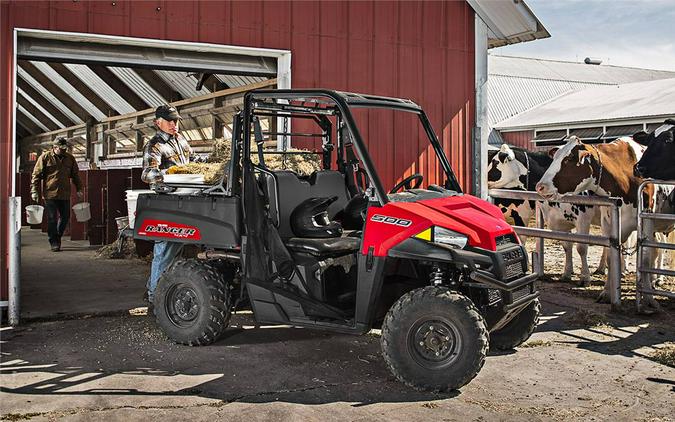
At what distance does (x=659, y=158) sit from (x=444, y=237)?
4299mm

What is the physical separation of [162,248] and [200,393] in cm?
261

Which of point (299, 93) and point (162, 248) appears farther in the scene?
point (162, 248)

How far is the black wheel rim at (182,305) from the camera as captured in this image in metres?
6.27

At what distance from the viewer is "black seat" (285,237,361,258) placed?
18.9ft

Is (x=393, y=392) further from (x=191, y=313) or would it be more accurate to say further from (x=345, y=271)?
(x=191, y=313)

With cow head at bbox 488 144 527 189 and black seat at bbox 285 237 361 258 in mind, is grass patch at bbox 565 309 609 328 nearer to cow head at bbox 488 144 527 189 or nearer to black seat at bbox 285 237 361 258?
black seat at bbox 285 237 361 258

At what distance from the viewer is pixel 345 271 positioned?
6008mm

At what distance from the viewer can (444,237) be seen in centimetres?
526

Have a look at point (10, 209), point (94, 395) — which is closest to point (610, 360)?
point (94, 395)

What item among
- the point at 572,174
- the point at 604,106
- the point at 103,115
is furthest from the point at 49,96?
the point at 604,106

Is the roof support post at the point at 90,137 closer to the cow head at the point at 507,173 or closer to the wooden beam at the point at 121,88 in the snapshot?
the wooden beam at the point at 121,88

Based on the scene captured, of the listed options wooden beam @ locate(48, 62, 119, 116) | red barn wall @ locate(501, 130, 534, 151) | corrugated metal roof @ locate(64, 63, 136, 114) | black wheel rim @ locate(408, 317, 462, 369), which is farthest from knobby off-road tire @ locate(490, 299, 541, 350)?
red barn wall @ locate(501, 130, 534, 151)

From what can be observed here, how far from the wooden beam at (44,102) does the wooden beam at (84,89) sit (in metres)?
2.72

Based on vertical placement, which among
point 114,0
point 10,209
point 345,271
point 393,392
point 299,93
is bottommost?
point 393,392
